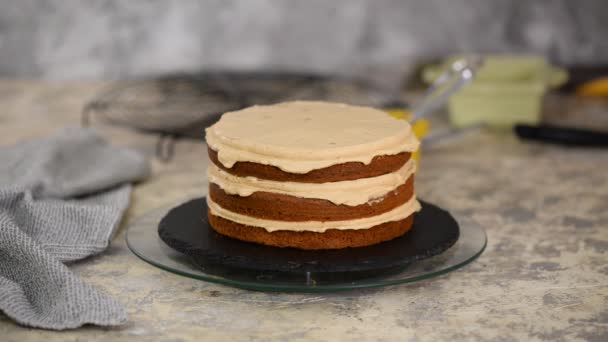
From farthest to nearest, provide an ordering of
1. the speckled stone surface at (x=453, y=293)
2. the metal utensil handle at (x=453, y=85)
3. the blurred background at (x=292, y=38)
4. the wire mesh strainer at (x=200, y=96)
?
the blurred background at (x=292, y=38)
the wire mesh strainer at (x=200, y=96)
the metal utensil handle at (x=453, y=85)
the speckled stone surface at (x=453, y=293)

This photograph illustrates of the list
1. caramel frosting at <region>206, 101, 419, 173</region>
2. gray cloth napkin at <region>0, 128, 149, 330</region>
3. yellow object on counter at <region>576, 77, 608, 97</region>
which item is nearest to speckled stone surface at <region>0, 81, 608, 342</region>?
gray cloth napkin at <region>0, 128, 149, 330</region>

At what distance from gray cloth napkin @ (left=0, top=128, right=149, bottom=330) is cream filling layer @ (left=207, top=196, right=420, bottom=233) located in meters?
0.17

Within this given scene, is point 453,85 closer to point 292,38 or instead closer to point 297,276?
point 297,276

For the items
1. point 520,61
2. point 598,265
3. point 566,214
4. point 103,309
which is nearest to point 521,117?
point 520,61

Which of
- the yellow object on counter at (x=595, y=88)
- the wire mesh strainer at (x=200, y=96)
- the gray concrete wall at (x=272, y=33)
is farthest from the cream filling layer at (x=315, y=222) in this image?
the gray concrete wall at (x=272, y=33)

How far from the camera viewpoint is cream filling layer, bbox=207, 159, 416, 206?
910 millimetres

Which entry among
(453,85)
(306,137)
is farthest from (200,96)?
(306,137)

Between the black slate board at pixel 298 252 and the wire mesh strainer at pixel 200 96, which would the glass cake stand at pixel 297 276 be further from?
the wire mesh strainer at pixel 200 96

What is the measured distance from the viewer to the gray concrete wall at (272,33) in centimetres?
214

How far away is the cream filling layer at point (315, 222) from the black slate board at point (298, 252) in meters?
0.02

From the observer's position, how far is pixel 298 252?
0.92 m

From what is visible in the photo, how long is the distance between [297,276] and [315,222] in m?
0.07

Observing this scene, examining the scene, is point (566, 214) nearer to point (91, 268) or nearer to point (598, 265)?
point (598, 265)

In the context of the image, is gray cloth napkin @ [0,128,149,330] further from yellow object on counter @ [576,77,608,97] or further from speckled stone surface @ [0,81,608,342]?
yellow object on counter @ [576,77,608,97]
